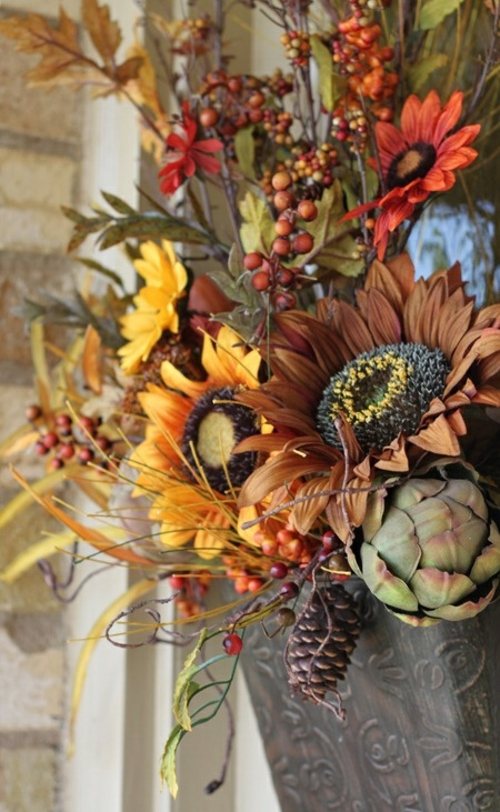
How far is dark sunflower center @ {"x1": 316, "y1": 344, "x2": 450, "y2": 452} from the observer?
20.5 inches

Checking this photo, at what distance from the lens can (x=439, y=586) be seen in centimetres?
47

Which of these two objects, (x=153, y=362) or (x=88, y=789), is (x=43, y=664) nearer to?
(x=88, y=789)

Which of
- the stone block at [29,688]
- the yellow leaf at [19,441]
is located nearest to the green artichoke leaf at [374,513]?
the yellow leaf at [19,441]

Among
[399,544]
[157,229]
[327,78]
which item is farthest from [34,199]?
[399,544]

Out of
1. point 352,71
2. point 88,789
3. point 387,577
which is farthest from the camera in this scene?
point 88,789

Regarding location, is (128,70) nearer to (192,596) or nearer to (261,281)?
(261,281)

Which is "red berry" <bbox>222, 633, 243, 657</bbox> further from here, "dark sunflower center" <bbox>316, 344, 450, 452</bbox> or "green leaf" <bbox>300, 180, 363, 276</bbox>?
"green leaf" <bbox>300, 180, 363, 276</bbox>

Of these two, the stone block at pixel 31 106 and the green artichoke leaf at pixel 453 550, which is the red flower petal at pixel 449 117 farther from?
the stone block at pixel 31 106

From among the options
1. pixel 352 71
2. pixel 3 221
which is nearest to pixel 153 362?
pixel 352 71

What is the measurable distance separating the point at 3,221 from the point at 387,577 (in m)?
0.64

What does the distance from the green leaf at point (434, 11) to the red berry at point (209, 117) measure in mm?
158

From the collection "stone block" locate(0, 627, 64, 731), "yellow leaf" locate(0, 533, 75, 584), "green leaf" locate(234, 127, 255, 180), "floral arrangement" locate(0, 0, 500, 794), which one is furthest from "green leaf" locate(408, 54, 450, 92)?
"stone block" locate(0, 627, 64, 731)

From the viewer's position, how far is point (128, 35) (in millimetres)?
938

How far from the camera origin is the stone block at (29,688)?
89 centimetres
